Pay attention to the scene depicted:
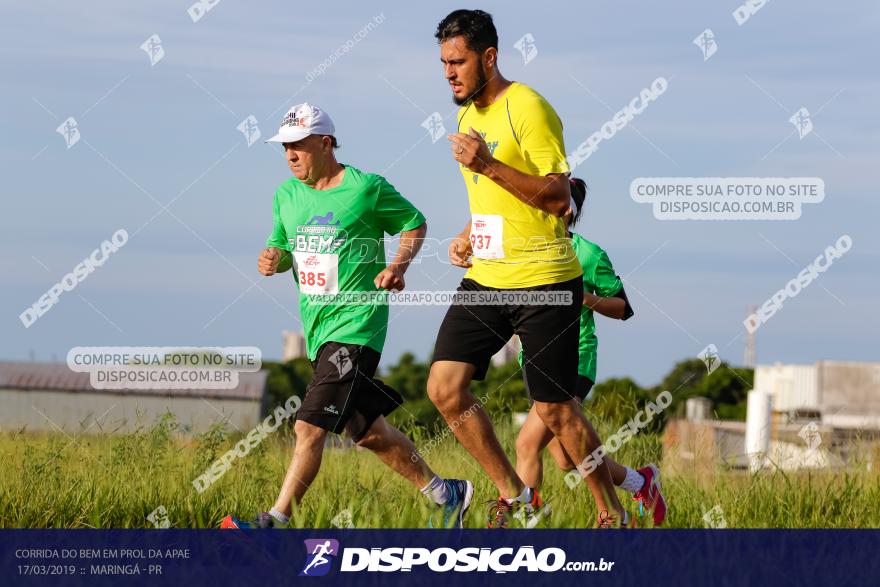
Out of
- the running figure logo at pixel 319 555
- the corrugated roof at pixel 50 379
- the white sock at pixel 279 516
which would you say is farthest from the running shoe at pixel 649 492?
the corrugated roof at pixel 50 379

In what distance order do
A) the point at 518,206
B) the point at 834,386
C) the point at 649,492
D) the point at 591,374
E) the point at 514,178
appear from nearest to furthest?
the point at 514,178, the point at 518,206, the point at 591,374, the point at 649,492, the point at 834,386

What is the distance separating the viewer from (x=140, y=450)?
756cm

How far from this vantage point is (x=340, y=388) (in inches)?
258

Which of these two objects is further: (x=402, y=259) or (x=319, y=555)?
(x=402, y=259)

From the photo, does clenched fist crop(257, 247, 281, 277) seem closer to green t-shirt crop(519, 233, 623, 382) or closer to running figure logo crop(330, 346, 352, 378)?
running figure logo crop(330, 346, 352, 378)

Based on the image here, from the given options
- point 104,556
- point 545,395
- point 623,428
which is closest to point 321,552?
point 104,556

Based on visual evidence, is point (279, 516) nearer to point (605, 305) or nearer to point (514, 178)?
point (514, 178)

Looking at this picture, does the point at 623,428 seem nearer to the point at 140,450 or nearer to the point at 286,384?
the point at 140,450

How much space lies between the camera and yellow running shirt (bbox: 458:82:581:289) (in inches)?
242

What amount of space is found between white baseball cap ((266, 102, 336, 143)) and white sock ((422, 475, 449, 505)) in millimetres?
1919

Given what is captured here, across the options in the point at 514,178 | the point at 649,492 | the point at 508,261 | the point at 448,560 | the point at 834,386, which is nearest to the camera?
the point at 448,560

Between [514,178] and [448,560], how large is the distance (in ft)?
5.70

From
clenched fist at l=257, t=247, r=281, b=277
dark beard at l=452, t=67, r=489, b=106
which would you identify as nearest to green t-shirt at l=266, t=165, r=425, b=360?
clenched fist at l=257, t=247, r=281, b=277

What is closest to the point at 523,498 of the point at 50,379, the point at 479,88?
the point at 479,88
